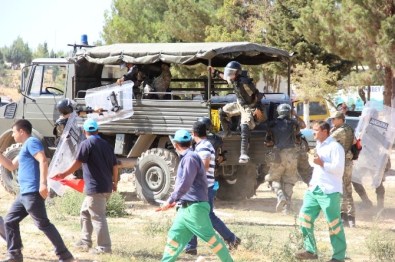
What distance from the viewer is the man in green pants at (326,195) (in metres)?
8.58

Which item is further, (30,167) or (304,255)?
(304,255)

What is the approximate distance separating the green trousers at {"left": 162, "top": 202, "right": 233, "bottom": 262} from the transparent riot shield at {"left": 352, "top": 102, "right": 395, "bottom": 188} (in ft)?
17.1

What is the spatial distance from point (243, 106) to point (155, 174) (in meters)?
2.05

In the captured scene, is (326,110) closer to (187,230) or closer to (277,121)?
(277,121)

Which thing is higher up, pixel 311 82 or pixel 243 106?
pixel 243 106

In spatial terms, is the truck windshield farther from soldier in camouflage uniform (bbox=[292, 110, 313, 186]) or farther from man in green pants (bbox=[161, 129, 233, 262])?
man in green pants (bbox=[161, 129, 233, 262])

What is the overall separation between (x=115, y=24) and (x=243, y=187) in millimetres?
24132

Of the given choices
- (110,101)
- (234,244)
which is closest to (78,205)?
(110,101)

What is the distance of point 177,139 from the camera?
7648 mm

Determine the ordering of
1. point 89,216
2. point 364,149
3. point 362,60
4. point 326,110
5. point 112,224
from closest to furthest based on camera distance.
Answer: point 89,216
point 112,224
point 364,149
point 362,60
point 326,110

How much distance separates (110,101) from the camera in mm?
13594

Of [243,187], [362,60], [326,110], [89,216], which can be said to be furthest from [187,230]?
[326,110]

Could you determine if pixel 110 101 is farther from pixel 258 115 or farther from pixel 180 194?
pixel 180 194

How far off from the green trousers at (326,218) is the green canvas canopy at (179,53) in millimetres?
4593
